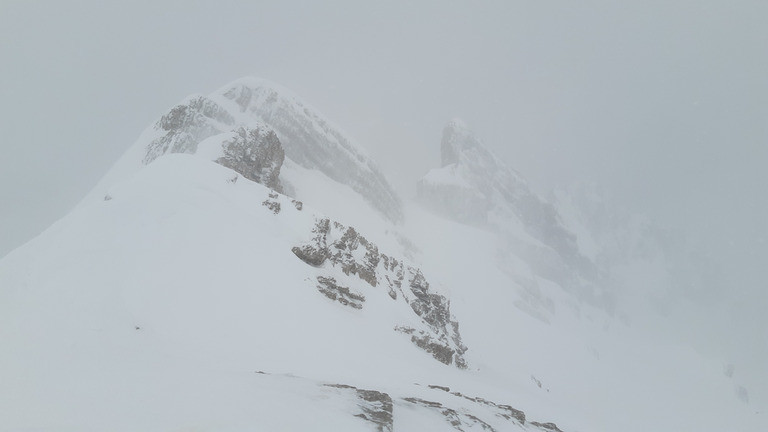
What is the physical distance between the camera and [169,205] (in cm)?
1831

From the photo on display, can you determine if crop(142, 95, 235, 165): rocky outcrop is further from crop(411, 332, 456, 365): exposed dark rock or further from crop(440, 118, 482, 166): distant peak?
crop(440, 118, 482, 166): distant peak

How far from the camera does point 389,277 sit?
27562 mm

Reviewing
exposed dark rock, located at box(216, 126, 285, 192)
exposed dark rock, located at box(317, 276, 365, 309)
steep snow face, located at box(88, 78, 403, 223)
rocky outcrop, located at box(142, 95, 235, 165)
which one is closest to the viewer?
exposed dark rock, located at box(317, 276, 365, 309)

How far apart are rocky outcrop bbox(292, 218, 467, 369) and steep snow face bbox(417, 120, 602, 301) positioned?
282 feet

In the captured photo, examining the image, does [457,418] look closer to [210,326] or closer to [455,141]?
[210,326]

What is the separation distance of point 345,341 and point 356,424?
8659 mm

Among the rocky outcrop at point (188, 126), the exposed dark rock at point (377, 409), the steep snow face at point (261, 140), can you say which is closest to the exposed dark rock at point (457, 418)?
the exposed dark rock at point (377, 409)

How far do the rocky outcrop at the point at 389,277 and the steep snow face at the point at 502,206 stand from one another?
85.9m

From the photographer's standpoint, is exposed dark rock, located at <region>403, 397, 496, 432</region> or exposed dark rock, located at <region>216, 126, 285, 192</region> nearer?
exposed dark rock, located at <region>403, 397, 496, 432</region>

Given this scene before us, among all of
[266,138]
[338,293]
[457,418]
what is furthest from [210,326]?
[266,138]

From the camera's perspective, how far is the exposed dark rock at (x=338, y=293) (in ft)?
61.8

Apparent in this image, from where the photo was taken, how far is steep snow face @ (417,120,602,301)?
11812cm

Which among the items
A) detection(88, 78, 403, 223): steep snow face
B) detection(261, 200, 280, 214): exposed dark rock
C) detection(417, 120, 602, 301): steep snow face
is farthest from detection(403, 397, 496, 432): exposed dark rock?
detection(417, 120, 602, 301): steep snow face

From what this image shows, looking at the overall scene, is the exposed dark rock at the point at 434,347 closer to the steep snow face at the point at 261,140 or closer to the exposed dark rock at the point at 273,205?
the exposed dark rock at the point at 273,205
